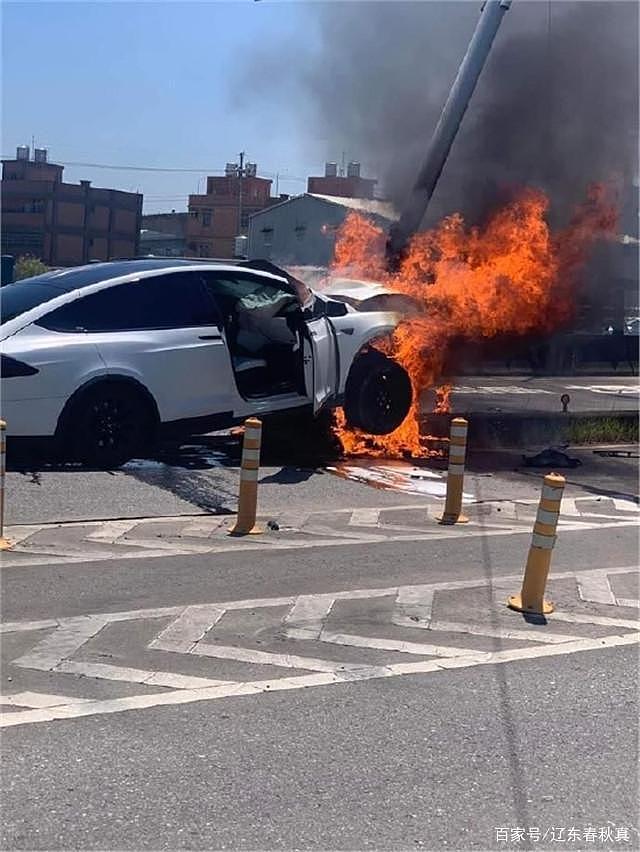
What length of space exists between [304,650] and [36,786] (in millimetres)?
1994

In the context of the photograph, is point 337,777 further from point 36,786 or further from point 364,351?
point 364,351

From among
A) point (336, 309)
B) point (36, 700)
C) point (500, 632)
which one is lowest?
point (36, 700)

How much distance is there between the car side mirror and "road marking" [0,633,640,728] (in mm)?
5660

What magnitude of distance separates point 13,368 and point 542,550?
15.8 feet

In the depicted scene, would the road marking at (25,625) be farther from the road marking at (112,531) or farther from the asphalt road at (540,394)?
the asphalt road at (540,394)

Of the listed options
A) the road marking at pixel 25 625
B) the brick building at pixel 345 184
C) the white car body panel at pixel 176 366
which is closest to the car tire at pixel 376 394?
the white car body panel at pixel 176 366

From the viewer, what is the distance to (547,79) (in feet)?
61.3

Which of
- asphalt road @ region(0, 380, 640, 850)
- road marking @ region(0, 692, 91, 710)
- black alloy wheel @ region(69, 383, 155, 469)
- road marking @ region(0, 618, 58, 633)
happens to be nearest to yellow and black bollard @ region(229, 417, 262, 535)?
asphalt road @ region(0, 380, 640, 850)

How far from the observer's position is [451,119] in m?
16.8

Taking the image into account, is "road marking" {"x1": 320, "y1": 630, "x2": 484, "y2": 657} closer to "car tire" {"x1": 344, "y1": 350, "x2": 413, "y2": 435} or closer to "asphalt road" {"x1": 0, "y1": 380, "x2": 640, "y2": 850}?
"asphalt road" {"x1": 0, "y1": 380, "x2": 640, "y2": 850}

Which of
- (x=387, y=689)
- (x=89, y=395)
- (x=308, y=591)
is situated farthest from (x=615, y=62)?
(x=387, y=689)

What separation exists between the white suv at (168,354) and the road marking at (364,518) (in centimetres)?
160

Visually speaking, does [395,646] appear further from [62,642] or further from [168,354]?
[168,354]

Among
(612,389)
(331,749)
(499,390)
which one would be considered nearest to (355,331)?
(331,749)
